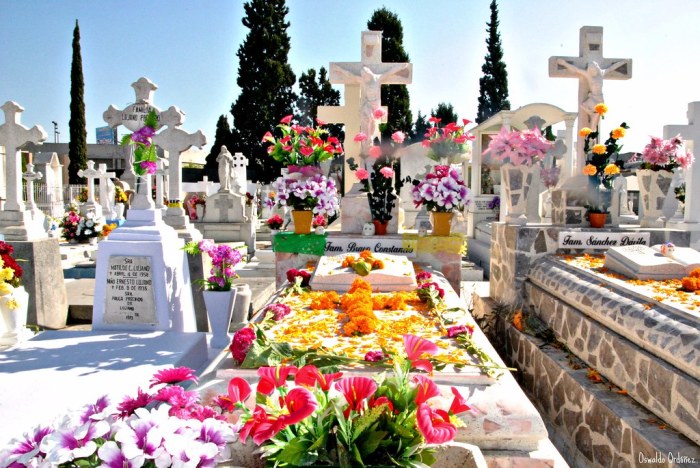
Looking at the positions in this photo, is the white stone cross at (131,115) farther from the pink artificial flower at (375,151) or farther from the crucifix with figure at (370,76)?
the crucifix with figure at (370,76)

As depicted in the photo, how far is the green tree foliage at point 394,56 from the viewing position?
26547 millimetres

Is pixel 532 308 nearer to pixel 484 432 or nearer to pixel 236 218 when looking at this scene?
pixel 484 432

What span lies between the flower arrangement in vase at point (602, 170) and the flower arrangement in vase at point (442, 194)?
134cm

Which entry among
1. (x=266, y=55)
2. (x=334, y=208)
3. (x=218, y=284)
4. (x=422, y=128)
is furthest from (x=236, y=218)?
(x=422, y=128)

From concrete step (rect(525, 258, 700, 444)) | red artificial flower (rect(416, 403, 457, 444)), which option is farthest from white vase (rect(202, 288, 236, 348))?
red artificial flower (rect(416, 403, 457, 444))

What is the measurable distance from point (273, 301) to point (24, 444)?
325 centimetres

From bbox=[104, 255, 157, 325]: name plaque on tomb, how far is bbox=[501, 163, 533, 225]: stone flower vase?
3835 millimetres

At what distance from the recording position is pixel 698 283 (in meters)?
4.17

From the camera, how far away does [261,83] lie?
31.7 meters

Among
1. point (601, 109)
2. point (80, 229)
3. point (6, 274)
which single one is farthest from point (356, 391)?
point (80, 229)

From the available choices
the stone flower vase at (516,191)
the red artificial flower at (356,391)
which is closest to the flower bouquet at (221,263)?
the stone flower vase at (516,191)

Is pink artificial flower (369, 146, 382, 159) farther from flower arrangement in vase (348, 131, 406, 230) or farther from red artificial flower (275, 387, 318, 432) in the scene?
red artificial flower (275, 387, 318, 432)

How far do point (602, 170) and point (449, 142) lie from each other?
5.66 feet

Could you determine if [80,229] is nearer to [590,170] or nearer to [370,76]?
[370,76]
